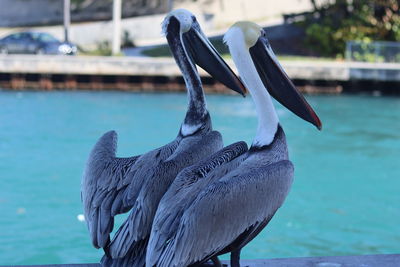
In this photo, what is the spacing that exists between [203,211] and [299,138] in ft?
37.1

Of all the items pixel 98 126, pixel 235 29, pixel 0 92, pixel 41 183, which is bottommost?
pixel 0 92

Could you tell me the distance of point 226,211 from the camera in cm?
310

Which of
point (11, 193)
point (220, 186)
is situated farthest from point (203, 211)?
point (11, 193)

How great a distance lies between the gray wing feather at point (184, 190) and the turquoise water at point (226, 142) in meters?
4.31

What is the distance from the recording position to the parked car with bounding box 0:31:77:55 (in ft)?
79.8

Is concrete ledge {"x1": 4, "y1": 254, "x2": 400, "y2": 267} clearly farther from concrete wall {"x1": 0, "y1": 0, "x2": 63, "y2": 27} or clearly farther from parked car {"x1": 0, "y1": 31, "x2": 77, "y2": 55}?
concrete wall {"x1": 0, "y1": 0, "x2": 63, "y2": 27}

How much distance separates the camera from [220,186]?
3078mm

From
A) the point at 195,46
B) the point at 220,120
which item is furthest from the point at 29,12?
the point at 195,46

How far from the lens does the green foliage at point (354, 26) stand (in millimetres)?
24594

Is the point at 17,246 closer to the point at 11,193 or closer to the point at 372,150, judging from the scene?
the point at 11,193

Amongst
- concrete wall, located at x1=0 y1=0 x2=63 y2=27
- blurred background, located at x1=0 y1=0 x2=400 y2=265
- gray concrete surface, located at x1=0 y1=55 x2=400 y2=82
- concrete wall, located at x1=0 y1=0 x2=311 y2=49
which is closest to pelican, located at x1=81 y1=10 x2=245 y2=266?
blurred background, located at x1=0 y1=0 x2=400 y2=265

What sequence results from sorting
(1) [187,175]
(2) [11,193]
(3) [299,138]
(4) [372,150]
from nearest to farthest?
(1) [187,175] → (2) [11,193] → (4) [372,150] → (3) [299,138]

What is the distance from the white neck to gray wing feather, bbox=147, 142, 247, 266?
0.16m

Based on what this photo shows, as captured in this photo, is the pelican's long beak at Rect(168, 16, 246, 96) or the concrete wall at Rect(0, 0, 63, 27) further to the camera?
the concrete wall at Rect(0, 0, 63, 27)
